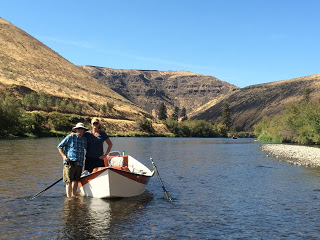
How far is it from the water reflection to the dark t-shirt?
2.15m

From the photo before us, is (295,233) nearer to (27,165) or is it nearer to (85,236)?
(85,236)

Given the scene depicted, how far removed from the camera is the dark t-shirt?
15345 mm

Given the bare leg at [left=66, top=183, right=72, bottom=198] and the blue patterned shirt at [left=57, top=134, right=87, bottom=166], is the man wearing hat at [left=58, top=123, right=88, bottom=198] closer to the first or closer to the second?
the blue patterned shirt at [left=57, top=134, right=87, bottom=166]

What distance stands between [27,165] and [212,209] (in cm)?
1901

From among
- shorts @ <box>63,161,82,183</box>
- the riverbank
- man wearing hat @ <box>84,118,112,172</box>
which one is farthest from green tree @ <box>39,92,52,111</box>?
shorts @ <box>63,161,82,183</box>

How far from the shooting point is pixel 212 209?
14.7 meters

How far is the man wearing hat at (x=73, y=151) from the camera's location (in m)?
14.5

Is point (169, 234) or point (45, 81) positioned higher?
point (45, 81)

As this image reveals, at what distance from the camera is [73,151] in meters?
14.5

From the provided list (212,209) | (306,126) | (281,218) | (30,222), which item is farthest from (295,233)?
(306,126)

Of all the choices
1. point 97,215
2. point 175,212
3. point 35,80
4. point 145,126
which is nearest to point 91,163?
point 97,215

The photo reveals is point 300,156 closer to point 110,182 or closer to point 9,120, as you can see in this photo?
point 110,182

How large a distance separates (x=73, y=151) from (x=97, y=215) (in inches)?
113

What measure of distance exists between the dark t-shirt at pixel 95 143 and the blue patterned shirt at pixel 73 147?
1.98 feet
